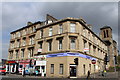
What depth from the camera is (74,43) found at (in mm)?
26797

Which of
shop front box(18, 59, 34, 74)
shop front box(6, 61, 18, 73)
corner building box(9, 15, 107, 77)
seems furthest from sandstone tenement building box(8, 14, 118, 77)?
shop front box(6, 61, 18, 73)

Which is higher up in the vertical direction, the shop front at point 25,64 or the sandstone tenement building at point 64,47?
the sandstone tenement building at point 64,47

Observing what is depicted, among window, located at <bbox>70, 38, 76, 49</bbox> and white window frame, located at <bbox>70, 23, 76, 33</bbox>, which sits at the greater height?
white window frame, located at <bbox>70, 23, 76, 33</bbox>

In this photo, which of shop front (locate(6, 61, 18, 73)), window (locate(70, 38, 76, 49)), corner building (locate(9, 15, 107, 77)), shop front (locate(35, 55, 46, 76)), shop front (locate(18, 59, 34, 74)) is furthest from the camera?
shop front (locate(6, 61, 18, 73))

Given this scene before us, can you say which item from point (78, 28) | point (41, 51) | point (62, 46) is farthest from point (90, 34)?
point (41, 51)

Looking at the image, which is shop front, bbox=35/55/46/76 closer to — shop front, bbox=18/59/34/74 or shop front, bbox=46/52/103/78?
shop front, bbox=46/52/103/78

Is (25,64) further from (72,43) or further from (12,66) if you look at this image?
(72,43)

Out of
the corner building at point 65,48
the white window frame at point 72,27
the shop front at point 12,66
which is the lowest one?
the shop front at point 12,66

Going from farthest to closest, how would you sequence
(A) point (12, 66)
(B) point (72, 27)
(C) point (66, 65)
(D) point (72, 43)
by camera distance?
(A) point (12, 66) → (B) point (72, 27) → (D) point (72, 43) → (C) point (66, 65)

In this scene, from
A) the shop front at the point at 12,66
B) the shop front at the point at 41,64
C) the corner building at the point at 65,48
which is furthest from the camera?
the shop front at the point at 12,66

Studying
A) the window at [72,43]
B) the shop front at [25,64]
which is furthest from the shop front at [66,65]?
the shop front at [25,64]

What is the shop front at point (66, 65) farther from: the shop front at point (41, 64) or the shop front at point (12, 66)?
the shop front at point (12, 66)

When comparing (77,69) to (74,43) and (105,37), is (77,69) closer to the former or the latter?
(74,43)

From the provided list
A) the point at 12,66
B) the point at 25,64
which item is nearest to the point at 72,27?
the point at 25,64
